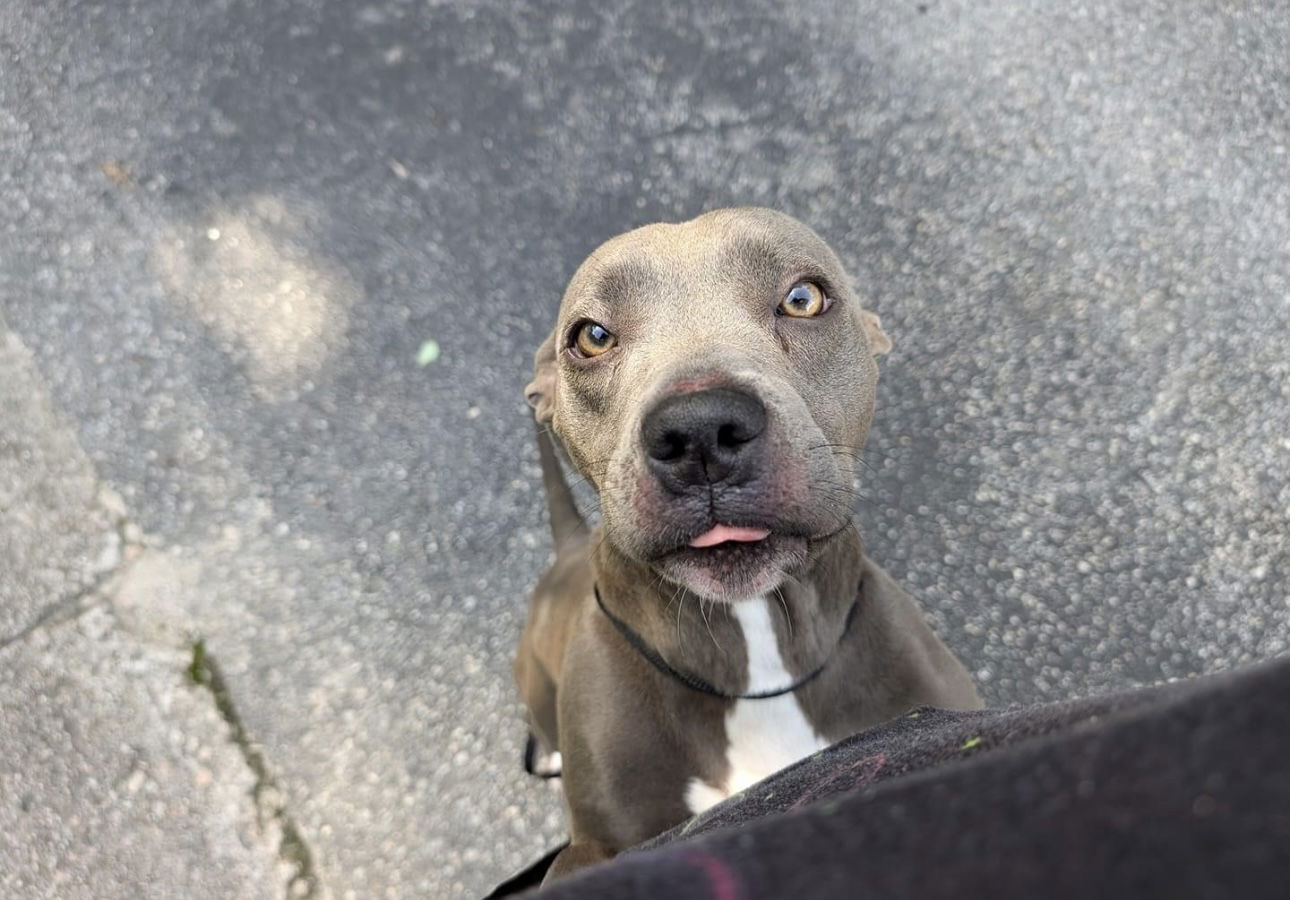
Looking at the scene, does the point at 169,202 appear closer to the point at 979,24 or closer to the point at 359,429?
the point at 359,429

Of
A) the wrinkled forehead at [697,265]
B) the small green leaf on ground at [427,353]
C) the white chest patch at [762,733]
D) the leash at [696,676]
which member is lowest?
the white chest patch at [762,733]

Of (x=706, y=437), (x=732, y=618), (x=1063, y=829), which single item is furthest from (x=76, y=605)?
(x=1063, y=829)

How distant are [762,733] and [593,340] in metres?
0.86

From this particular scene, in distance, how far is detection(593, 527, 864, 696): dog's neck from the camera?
1.91 m

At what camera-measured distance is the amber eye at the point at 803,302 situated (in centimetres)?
185

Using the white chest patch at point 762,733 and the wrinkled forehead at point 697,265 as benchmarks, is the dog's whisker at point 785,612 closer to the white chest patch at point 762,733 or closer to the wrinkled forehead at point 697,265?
the white chest patch at point 762,733

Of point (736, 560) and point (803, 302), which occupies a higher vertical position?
point (803, 302)

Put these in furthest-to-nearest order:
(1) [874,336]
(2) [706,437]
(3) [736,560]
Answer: (1) [874,336]
(3) [736,560]
(2) [706,437]

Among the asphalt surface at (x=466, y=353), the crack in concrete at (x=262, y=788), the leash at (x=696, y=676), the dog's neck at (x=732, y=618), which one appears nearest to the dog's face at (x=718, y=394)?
the dog's neck at (x=732, y=618)

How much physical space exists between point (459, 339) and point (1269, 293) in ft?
8.16

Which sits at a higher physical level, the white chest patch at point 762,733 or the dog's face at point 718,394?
the dog's face at point 718,394

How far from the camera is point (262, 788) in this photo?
262 centimetres

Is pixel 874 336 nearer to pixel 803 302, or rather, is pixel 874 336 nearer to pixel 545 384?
pixel 803 302

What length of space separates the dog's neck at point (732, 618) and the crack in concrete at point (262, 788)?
1.25m
